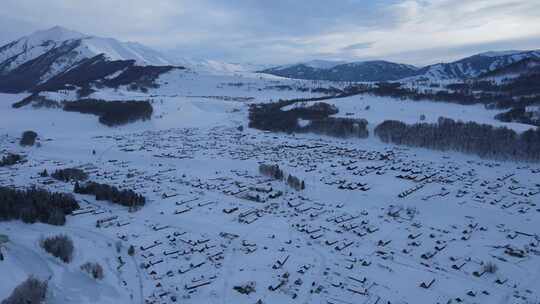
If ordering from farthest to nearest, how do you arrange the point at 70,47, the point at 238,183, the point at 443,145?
the point at 70,47 < the point at 443,145 < the point at 238,183

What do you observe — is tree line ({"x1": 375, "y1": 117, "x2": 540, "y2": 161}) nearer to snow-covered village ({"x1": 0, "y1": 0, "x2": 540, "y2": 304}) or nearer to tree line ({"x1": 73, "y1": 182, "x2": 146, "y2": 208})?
snow-covered village ({"x1": 0, "y1": 0, "x2": 540, "y2": 304})

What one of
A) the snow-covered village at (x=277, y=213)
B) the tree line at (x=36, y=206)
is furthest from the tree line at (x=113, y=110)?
the tree line at (x=36, y=206)

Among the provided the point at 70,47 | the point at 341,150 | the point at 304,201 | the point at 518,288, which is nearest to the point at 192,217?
the point at 304,201

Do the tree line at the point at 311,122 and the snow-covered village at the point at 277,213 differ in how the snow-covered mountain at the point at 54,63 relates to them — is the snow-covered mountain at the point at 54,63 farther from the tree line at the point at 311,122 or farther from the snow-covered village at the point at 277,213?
the snow-covered village at the point at 277,213

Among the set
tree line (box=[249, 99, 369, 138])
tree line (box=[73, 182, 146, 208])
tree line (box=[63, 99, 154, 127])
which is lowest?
tree line (box=[73, 182, 146, 208])

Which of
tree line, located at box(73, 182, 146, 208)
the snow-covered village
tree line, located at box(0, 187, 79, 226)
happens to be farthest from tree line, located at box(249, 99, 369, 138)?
tree line, located at box(0, 187, 79, 226)

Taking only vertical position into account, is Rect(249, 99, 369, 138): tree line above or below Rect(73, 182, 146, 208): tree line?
above

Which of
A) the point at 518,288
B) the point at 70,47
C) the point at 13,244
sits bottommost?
the point at 518,288

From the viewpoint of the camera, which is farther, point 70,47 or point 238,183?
point 70,47

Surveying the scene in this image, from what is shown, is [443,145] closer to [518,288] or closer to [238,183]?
[238,183]
